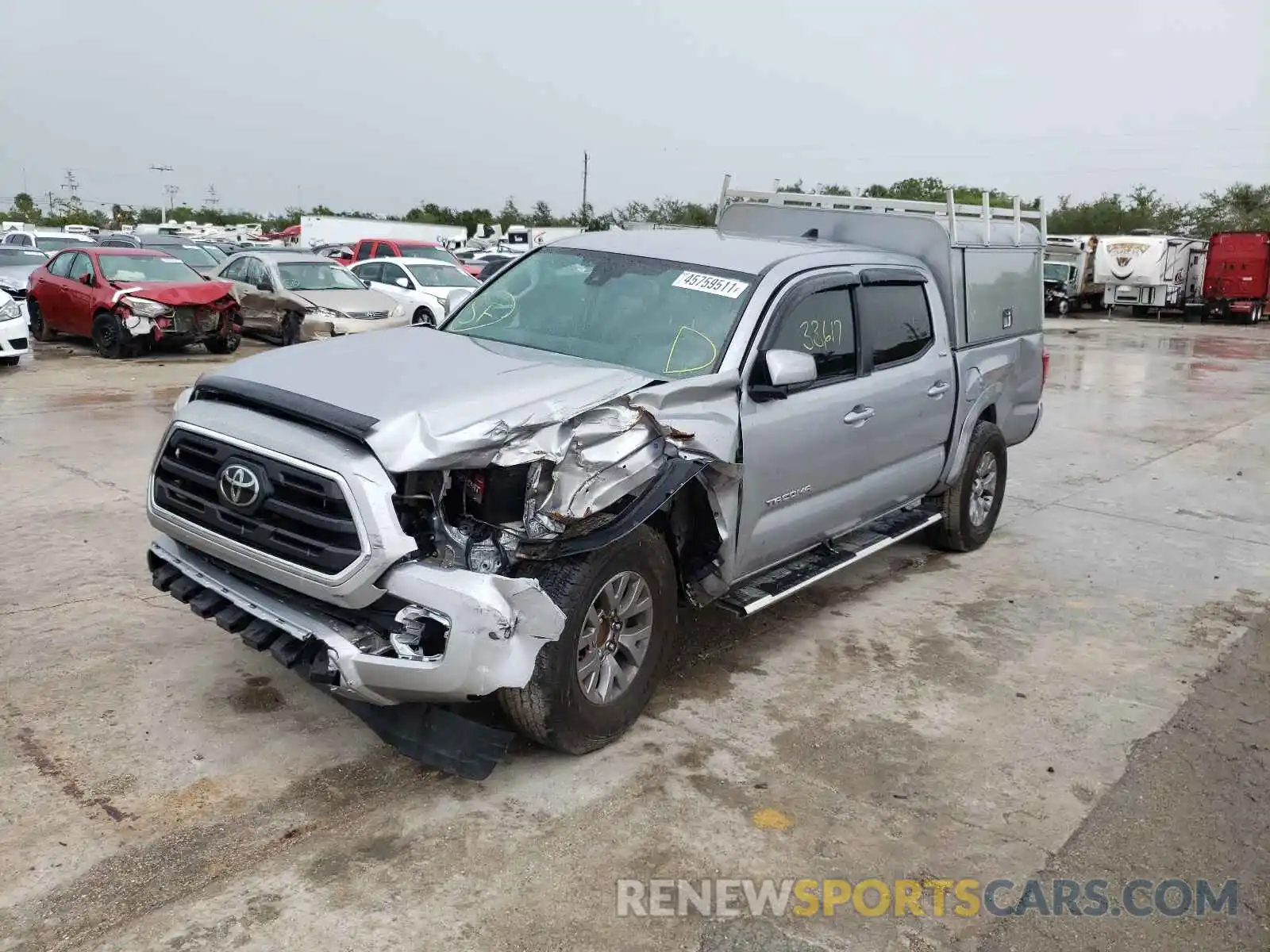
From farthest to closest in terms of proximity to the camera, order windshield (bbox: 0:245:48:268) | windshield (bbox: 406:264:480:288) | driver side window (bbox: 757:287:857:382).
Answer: windshield (bbox: 0:245:48:268) → windshield (bbox: 406:264:480:288) → driver side window (bbox: 757:287:857:382)

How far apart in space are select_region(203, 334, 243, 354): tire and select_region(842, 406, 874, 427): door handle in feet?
39.7

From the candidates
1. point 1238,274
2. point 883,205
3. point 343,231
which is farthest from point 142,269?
point 343,231

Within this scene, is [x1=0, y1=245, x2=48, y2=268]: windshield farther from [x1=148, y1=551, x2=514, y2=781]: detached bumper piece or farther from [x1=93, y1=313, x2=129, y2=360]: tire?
[x1=148, y1=551, x2=514, y2=781]: detached bumper piece

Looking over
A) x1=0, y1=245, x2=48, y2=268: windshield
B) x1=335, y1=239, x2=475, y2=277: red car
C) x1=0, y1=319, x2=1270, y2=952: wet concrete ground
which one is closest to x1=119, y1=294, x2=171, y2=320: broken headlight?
x1=335, y1=239, x2=475, y2=277: red car

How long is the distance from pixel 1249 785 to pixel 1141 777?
402 mm

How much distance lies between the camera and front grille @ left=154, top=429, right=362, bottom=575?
3.41 metres

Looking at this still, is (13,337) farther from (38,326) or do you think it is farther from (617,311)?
(617,311)

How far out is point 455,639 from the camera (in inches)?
132

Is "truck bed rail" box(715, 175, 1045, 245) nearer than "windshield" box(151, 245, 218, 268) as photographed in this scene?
Yes

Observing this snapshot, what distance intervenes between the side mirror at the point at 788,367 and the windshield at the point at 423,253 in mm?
15665

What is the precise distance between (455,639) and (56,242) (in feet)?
80.3

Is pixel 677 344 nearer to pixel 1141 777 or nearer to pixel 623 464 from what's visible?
pixel 623 464

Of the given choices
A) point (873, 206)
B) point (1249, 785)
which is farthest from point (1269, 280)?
point (1249, 785)

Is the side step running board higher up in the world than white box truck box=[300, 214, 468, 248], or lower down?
lower down
